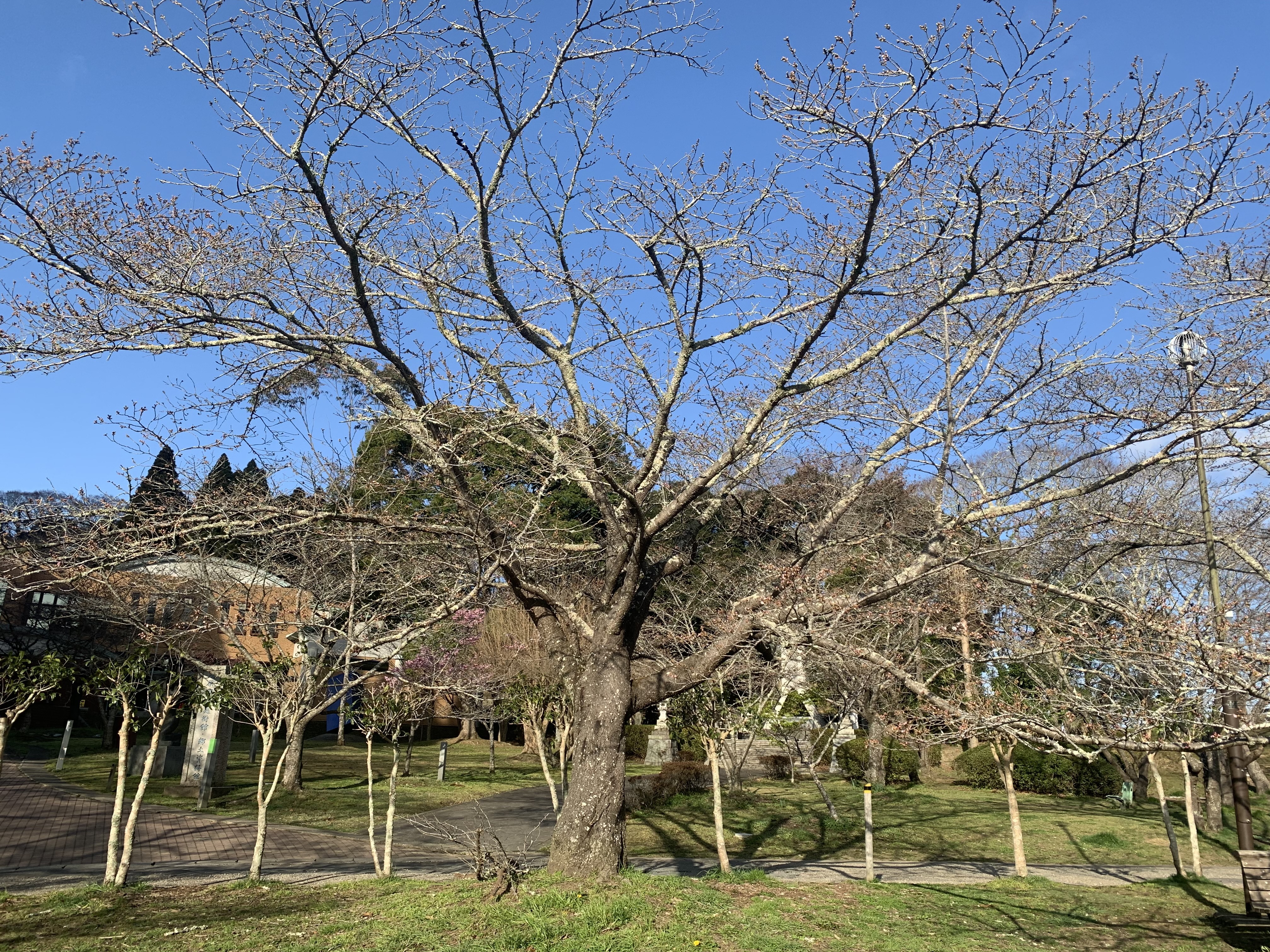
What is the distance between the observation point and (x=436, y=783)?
2014 cm

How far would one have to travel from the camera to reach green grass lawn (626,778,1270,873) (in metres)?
12.8

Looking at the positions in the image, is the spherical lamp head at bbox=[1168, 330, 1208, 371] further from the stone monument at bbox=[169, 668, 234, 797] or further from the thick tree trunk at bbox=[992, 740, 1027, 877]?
the stone monument at bbox=[169, 668, 234, 797]

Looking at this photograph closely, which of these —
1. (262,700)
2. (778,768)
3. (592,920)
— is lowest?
(778,768)

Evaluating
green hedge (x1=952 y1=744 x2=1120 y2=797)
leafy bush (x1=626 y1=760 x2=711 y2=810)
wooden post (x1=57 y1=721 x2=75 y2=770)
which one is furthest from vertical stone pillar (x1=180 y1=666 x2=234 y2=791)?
green hedge (x1=952 y1=744 x2=1120 y2=797)

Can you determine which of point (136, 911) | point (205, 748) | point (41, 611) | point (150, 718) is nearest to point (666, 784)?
point (205, 748)

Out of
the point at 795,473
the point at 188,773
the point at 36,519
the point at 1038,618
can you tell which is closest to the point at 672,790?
the point at 795,473

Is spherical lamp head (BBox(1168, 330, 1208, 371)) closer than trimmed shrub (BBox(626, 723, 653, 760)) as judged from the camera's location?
Yes

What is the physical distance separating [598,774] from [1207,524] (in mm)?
7027

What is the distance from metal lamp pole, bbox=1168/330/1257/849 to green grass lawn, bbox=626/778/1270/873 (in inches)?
110

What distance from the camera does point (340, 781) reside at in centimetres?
1980

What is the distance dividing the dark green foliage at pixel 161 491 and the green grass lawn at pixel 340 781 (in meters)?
7.46

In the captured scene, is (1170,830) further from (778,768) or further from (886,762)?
(778,768)

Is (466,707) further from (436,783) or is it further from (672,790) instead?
(672,790)

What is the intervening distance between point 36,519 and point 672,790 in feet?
44.7
